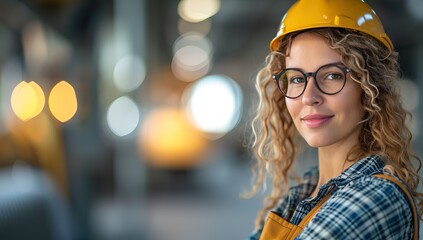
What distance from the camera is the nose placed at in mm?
1628

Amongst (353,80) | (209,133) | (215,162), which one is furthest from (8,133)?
(209,133)

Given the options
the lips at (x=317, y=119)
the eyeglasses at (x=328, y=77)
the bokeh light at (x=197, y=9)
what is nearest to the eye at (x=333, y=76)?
the eyeglasses at (x=328, y=77)

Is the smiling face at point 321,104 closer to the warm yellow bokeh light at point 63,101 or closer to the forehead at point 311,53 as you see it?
the forehead at point 311,53

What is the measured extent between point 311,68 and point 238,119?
1993 cm

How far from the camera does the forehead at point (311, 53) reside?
162cm

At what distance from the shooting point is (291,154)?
2.06 m

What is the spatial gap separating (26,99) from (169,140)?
3.89 meters

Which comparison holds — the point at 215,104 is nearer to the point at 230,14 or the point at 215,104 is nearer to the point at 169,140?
the point at 230,14

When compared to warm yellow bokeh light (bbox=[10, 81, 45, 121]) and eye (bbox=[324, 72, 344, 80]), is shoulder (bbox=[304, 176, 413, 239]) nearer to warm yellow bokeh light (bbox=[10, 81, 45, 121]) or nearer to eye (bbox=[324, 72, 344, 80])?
eye (bbox=[324, 72, 344, 80])

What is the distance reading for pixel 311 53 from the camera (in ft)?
5.41

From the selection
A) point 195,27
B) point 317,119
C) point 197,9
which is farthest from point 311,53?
point 195,27

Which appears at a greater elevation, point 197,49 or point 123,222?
point 197,49

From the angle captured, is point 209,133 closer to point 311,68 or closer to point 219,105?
point 219,105

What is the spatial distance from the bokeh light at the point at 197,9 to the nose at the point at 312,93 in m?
9.81
